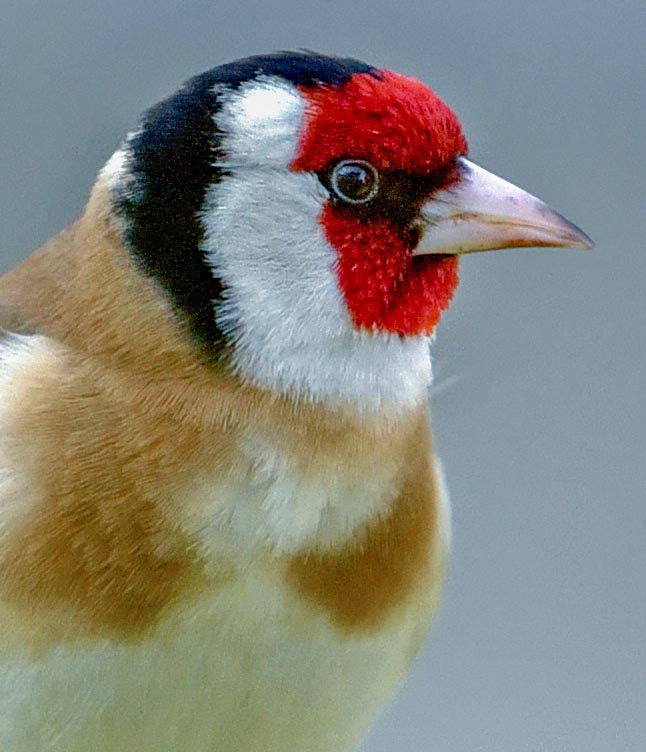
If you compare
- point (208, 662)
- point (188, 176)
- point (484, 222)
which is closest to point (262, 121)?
point (188, 176)

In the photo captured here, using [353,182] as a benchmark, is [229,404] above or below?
below

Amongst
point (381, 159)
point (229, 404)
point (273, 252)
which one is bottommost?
point (229, 404)

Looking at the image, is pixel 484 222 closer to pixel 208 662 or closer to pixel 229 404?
pixel 229 404


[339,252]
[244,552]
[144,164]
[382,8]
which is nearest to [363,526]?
[244,552]

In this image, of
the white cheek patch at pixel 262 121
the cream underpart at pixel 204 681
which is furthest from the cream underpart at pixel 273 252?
the cream underpart at pixel 204 681

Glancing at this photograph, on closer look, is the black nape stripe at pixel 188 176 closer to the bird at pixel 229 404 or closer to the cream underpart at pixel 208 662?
the bird at pixel 229 404

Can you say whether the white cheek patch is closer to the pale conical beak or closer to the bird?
the bird

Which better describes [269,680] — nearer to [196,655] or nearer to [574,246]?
[196,655]
